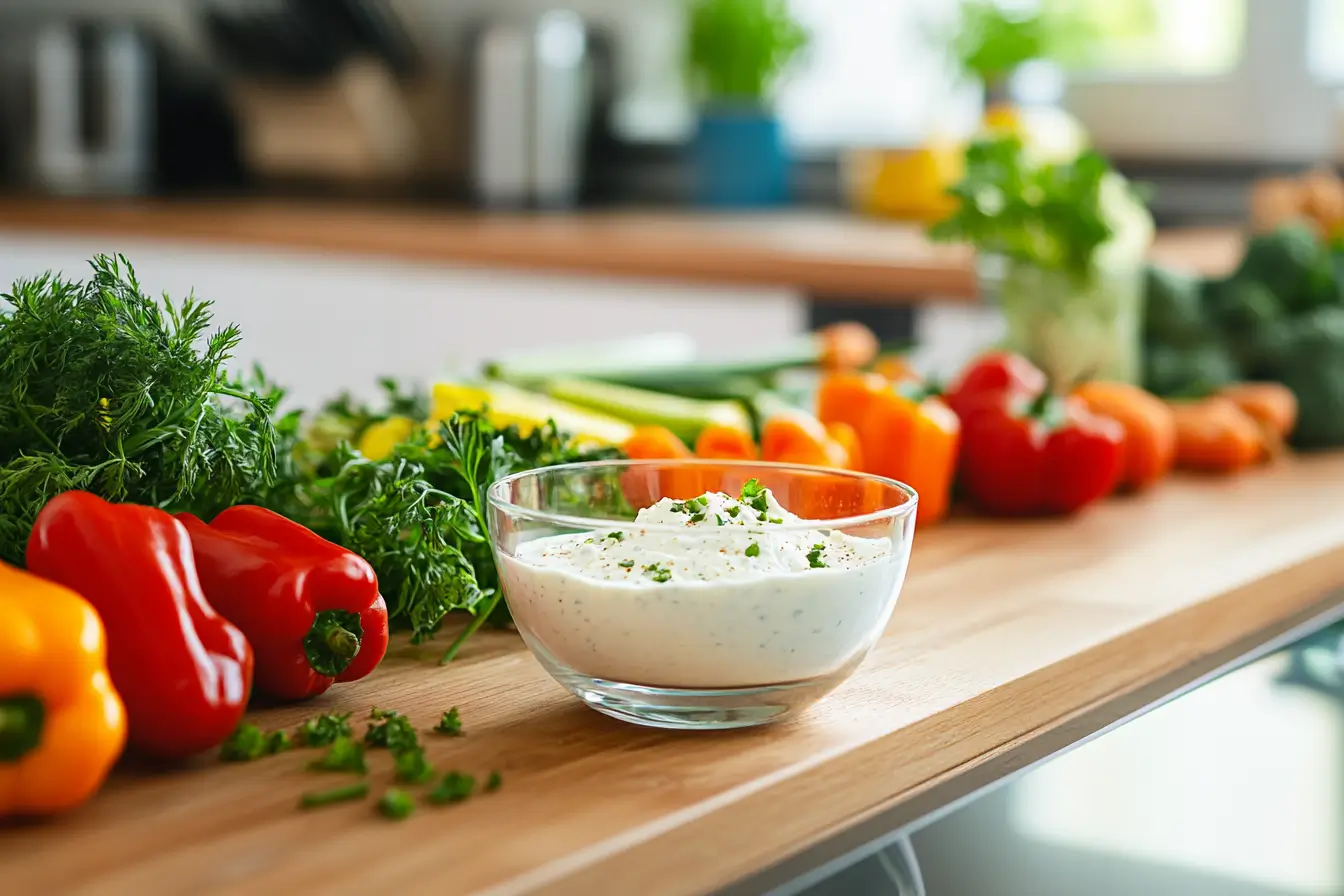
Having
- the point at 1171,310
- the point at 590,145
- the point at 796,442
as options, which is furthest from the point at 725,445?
the point at 590,145

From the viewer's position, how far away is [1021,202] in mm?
1599

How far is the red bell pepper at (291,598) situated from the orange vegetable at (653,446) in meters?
0.37

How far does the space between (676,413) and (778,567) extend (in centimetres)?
59

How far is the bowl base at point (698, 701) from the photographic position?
2.56 feet

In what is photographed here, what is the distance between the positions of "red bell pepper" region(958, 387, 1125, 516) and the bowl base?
1.99ft

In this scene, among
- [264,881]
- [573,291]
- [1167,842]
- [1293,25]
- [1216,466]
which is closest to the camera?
[264,881]

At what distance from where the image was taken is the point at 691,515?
817 mm

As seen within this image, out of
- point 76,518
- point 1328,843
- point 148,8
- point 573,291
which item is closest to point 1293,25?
point 573,291

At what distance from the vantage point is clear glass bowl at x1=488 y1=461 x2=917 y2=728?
76cm

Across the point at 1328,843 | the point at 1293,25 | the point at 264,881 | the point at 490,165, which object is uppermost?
the point at 1293,25

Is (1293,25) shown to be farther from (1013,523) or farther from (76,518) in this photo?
(76,518)

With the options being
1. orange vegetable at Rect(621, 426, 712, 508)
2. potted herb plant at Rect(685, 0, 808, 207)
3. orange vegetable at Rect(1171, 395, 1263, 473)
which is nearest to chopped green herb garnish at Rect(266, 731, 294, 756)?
orange vegetable at Rect(621, 426, 712, 508)

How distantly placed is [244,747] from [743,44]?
132 inches

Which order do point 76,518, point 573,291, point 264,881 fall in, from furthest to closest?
point 573,291 < point 76,518 < point 264,881
